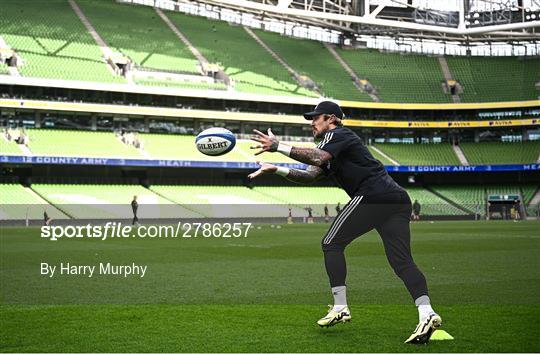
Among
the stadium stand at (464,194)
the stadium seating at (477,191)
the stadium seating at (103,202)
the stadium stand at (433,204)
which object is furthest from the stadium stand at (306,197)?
the stadium seating at (477,191)

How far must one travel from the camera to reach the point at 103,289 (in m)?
12.9

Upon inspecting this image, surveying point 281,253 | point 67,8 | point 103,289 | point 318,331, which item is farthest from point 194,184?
point 318,331

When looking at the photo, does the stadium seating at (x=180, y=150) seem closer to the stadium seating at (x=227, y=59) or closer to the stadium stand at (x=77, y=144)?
the stadium stand at (x=77, y=144)

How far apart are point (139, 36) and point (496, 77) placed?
37452 mm

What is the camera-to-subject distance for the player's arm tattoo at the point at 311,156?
7441mm

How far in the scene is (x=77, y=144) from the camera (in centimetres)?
5544

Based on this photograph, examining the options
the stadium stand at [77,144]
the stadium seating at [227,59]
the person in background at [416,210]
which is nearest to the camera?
the stadium stand at [77,144]

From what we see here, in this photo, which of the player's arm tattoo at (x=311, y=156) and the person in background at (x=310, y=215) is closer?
the player's arm tattoo at (x=311, y=156)

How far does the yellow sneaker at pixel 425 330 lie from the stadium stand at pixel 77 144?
48.5 meters

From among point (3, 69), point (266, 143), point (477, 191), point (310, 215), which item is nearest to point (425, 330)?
point (266, 143)

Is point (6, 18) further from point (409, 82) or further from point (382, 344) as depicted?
point (382, 344)

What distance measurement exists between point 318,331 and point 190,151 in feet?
170

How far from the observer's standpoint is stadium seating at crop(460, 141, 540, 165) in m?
69.8

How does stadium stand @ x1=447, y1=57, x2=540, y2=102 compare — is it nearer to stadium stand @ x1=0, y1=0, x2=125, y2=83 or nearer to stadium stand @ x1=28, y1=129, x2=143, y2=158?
stadium stand @ x1=28, y1=129, x2=143, y2=158
